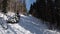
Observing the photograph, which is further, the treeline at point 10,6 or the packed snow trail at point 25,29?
the treeline at point 10,6

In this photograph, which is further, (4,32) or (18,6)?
(18,6)

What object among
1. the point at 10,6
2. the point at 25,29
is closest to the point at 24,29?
the point at 25,29

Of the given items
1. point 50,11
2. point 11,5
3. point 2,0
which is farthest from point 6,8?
point 50,11

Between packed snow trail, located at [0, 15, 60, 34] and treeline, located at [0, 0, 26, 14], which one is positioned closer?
packed snow trail, located at [0, 15, 60, 34]

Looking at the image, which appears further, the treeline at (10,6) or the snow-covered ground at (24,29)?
the treeline at (10,6)

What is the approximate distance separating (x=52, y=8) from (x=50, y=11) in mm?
598

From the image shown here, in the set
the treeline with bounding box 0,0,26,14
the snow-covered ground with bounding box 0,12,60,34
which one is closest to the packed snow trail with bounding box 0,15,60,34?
the snow-covered ground with bounding box 0,12,60,34

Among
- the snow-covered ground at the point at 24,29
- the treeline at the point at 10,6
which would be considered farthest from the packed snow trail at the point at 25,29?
the treeline at the point at 10,6

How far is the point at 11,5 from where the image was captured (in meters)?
30.7

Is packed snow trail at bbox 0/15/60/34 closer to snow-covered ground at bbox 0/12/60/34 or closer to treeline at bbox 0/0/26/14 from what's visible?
snow-covered ground at bbox 0/12/60/34

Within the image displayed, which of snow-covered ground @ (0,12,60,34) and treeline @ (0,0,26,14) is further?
treeline @ (0,0,26,14)

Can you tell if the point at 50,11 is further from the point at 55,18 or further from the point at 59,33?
the point at 59,33

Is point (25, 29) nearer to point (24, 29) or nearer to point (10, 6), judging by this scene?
point (24, 29)

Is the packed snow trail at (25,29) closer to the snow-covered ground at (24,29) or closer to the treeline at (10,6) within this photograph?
the snow-covered ground at (24,29)
